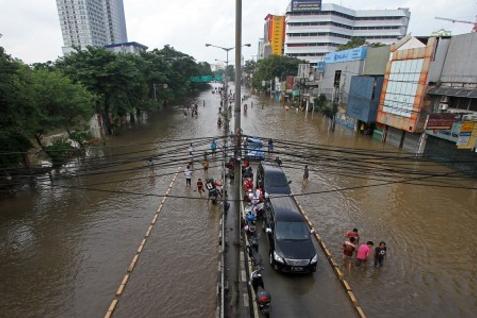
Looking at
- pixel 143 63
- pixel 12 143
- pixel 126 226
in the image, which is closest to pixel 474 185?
pixel 126 226

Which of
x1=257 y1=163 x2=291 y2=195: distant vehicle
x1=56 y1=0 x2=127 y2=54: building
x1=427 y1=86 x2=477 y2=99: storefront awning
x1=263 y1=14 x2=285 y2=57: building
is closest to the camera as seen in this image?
x1=257 y1=163 x2=291 y2=195: distant vehicle

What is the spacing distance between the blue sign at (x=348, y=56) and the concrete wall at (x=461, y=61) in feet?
42.4

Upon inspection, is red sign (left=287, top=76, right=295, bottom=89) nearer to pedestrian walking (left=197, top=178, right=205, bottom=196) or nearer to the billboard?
the billboard

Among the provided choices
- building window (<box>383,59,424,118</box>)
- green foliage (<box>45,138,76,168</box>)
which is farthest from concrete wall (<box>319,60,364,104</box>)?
green foliage (<box>45,138,76,168</box>)

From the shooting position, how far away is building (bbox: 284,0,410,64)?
84938 mm

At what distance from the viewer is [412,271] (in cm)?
1048

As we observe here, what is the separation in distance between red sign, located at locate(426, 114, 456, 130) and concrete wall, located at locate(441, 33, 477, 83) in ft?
9.76

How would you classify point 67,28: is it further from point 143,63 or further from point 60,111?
point 60,111

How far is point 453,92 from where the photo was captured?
20.5 metres

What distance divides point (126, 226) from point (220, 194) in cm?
495

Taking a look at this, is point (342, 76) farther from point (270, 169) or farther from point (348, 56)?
point (270, 169)

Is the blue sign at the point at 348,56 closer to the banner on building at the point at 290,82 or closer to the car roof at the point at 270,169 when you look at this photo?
the banner on building at the point at 290,82

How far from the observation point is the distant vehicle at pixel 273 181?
14.7m

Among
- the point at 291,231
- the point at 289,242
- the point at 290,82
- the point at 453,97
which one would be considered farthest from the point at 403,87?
the point at 290,82
